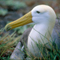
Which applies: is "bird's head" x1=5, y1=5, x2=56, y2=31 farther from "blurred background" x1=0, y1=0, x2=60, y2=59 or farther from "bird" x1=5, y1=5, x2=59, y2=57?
"blurred background" x1=0, y1=0, x2=60, y2=59

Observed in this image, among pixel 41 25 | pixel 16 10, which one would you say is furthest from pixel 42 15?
pixel 16 10

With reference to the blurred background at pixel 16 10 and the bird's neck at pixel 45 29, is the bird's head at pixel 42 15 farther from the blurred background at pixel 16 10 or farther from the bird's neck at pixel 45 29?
the blurred background at pixel 16 10

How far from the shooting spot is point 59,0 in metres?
5.82

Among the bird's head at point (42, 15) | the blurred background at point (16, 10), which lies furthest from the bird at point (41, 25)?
the blurred background at point (16, 10)

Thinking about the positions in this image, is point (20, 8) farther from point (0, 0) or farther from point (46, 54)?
point (46, 54)

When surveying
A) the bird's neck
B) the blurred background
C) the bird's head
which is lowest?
the blurred background

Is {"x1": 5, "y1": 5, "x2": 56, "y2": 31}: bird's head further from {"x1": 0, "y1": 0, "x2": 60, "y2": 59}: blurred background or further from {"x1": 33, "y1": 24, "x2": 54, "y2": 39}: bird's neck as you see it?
{"x1": 0, "y1": 0, "x2": 60, "y2": 59}: blurred background

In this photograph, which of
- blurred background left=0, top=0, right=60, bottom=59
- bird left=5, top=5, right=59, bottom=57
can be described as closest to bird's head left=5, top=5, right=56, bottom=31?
bird left=5, top=5, right=59, bottom=57

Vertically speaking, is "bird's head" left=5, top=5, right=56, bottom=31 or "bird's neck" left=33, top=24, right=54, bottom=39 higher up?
"bird's head" left=5, top=5, right=56, bottom=31

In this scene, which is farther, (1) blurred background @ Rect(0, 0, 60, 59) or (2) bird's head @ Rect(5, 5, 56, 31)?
(1) blurred background @ Rect(0, 0, 60, 59)

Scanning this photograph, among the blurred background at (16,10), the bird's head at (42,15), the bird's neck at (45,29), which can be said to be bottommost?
the blurred background at (16,10)

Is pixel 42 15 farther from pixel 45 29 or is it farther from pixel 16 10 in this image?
pixel 16 10

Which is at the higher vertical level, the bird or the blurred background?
the bird

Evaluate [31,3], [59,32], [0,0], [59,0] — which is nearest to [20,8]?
[31,3]
